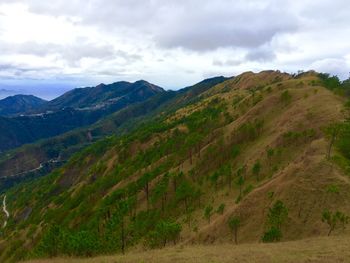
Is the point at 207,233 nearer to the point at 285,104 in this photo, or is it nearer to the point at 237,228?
the point at 237,228

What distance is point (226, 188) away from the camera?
3890 inches

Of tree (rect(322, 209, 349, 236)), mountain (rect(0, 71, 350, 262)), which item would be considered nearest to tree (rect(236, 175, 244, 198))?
mountain (rect(0, 71, 350, 262))

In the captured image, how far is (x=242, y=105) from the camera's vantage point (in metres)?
157

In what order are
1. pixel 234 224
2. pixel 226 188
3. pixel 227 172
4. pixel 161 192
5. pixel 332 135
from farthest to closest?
1. pixel 161 192
2. pixel 227 172
3. pixel 226 188
4. pixel 332 135
5. pixel 234 224

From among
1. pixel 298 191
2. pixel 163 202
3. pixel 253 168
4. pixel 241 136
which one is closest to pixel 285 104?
pixel 241 136

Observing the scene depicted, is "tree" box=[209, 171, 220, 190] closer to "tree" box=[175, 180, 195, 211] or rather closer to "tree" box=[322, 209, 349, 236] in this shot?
"tree" box=[175, 180, 195, 211]

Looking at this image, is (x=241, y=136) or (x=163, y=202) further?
(x=241, y=136)

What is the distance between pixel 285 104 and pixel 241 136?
20.1m

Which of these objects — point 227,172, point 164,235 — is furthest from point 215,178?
point 164,235

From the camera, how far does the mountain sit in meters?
64.4

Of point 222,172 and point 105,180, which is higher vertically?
point 222,172

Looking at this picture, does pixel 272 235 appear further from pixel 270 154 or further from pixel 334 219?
pixel 270 154

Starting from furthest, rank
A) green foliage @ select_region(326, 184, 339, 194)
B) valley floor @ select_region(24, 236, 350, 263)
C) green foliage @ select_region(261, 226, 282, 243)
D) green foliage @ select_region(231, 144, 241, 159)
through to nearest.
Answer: green foliage @ select_region(231, 144, 241, 159)
green foliage @ select_region(326, 184, 339, 194)
green foliage @ select_region(261, 226, 282, 243)
valley floor @ select_region(24, 236, 350, 263)

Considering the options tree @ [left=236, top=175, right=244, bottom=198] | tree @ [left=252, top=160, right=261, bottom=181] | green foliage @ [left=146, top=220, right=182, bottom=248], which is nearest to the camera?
green foliage @ [left=146, top=220, right=182, bottom=248]
